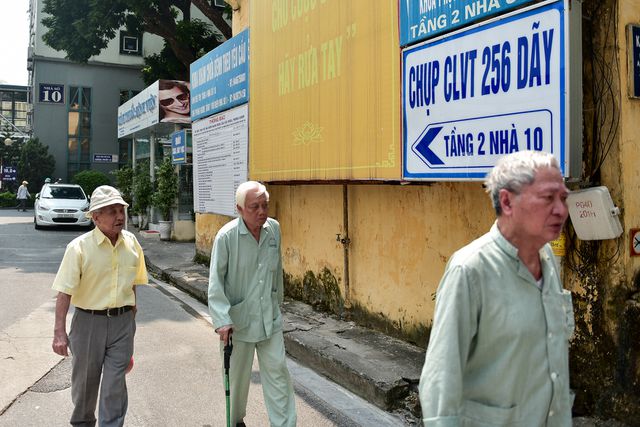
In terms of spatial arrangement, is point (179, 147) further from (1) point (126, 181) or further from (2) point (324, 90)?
Answer: (2) point (324, 90)

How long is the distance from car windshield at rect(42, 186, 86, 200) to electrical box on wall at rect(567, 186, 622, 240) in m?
20.8

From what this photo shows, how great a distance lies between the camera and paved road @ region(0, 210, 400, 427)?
4.87 m

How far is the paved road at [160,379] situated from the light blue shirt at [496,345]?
2925mm

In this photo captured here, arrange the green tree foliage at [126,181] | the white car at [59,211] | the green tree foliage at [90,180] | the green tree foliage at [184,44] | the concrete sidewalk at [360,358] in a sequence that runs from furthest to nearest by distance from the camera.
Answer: the green tree foliage at [90,180] → the green tree foliage at [126,181] → the green tree foliage at [184,44] → the white car at [59,211] → the concrete sidewalk at [360,358]

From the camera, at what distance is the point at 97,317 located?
400 cm

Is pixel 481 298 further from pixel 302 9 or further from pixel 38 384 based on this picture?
pixel 302 9

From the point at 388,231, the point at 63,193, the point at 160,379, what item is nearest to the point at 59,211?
the point at 63,193

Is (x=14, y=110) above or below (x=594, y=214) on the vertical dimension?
above

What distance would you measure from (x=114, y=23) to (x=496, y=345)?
2283 centimetres

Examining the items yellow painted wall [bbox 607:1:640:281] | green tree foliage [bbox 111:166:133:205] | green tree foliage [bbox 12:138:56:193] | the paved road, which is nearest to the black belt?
the paved road

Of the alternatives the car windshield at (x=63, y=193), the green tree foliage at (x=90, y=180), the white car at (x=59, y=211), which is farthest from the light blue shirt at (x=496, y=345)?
the green tree foliage at (x=90, y=180)

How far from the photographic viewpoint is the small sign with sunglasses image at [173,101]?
1730 cm

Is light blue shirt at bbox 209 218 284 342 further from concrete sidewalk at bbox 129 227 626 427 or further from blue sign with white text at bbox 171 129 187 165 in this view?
blue sign with white text at bbox 171 129 187 165

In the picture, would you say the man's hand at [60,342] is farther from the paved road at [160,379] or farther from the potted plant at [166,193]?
the potted plant at [166,193]
